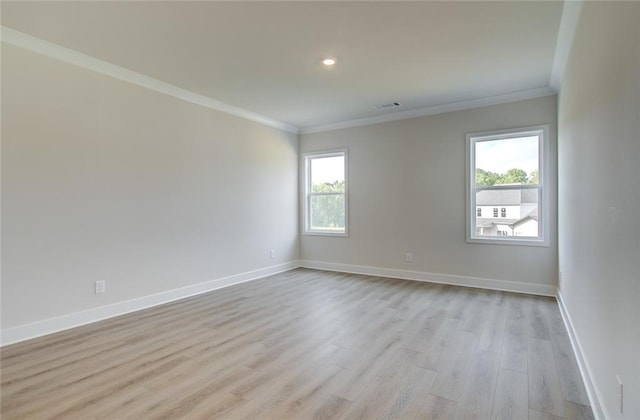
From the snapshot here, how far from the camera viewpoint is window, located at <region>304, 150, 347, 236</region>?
584 cm

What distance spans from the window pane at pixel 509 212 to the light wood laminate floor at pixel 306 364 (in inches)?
39.7

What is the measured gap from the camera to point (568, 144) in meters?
3.00

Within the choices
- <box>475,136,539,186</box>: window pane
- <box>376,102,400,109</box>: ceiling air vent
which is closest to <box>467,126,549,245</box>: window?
<box>475,136,539,186</box>: window pane

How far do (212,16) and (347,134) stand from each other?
11.3 ft

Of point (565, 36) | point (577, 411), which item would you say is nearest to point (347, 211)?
point (565, 36)

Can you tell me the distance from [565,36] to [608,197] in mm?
1968

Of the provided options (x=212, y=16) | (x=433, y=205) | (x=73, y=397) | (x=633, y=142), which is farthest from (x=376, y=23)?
(x=73, y=397)

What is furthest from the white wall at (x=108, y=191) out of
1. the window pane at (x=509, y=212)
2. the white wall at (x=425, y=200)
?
the window pane at (x=509, y=212)

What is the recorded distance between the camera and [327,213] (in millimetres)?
6020

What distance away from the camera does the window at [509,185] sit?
4.20 m

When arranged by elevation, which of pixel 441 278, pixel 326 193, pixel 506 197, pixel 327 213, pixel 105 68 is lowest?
pixel 441 278

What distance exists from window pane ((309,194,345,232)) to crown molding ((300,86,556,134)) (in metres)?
1.25

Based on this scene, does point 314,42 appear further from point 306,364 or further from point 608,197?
point 306,364

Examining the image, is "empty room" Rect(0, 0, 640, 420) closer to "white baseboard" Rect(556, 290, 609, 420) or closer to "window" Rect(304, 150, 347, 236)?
"white baseboard" Rect(556, 290, 609, 420)
